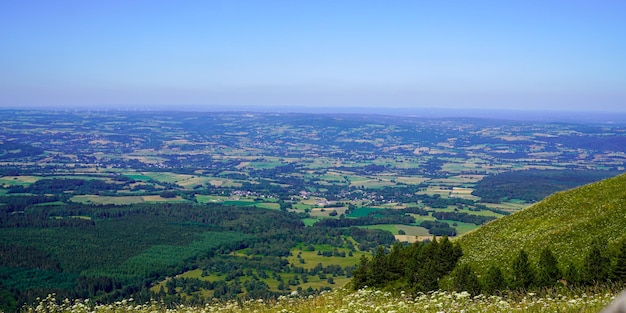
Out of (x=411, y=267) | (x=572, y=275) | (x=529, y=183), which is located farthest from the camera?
(x=529, y=183)

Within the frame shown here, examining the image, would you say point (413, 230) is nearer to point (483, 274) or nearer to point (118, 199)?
point (483, 274)

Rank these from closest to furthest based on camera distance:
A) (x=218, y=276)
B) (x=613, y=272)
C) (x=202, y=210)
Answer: (x=613, y=272) → (x=218, y=276) → (x=202, y=210)

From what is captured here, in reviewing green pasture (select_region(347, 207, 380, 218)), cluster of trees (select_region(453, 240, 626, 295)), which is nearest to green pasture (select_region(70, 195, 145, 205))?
green pasture (select_region(347, 207, 380, 218))

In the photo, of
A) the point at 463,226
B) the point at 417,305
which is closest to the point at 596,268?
the point at 417,305

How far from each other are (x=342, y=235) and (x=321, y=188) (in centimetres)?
7092

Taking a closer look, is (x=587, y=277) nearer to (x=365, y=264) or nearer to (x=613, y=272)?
(x=613, y=272)

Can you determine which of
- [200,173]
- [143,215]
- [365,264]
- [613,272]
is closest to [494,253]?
[365,264]

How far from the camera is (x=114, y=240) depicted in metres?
89.2

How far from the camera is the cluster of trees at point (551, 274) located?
19.0 meters

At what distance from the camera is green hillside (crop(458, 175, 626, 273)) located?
2526cm

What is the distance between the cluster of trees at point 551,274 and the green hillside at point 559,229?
2.26m

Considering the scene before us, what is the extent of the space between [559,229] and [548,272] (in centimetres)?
825

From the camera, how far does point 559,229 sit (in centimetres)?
2788

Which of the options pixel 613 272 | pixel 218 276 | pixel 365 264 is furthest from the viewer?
pixel 218 276
